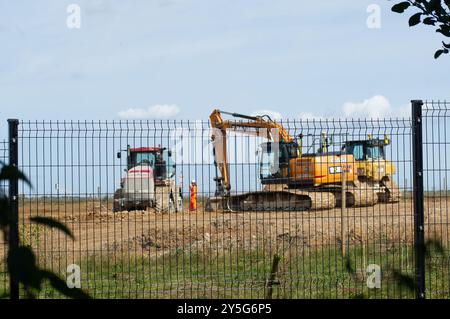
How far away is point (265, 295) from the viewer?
30.1 ft

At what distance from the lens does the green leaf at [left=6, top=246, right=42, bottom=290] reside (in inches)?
60.2

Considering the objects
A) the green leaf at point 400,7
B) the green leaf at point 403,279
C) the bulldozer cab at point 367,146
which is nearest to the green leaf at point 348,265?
the green leaf at point 403,279

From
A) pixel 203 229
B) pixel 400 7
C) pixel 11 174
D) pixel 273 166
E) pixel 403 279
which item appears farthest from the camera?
Answer: pixel 273 166

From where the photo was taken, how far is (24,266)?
60.4 inches

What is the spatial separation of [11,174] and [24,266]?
185 mm

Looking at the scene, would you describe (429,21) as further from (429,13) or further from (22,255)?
(22,255)

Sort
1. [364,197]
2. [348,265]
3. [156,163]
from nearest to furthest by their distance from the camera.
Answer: [348,265] → [156,163] → [364,197]

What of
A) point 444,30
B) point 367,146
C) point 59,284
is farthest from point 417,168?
point 59,284

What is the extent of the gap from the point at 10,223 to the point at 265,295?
7.80 meters

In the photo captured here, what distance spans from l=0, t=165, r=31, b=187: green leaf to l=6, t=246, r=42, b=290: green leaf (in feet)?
0.48

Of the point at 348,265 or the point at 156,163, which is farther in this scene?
the point at 156,163

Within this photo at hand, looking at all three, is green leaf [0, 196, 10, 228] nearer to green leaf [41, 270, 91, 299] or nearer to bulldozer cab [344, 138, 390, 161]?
green leaf [41, 270, 91, 299]

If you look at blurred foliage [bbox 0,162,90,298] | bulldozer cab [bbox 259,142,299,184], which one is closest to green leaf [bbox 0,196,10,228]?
blurred foliage [bbox 0,162,90,298]
